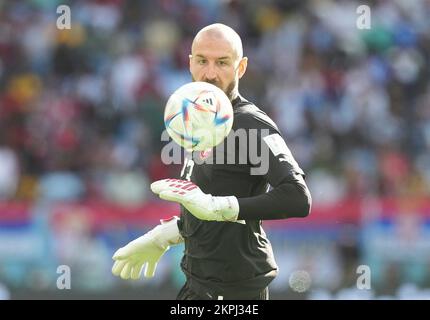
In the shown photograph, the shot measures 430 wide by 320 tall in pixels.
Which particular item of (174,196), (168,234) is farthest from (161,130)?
(174,196)

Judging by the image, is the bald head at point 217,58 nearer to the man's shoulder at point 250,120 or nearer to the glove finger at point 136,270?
the man's shoulder at point 250,120

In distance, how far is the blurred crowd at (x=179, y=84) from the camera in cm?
1201

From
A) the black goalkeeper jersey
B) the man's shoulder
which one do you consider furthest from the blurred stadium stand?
the man's shoulder

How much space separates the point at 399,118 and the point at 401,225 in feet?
8.26

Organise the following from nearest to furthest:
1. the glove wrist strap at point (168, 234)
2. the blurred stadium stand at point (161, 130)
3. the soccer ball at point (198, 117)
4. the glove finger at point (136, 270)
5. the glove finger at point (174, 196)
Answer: the glove finger at point (174, 196)
the soccer ball at point (198, 117)
the glove wrist strap at point (168, 234)
the glove finger at point (136, 270)
the blurred stadium stand at point (161, 130)

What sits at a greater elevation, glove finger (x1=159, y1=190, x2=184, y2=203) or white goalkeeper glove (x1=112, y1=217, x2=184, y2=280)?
glove finger (x1=159, y1=190, x2=184, y2=203)

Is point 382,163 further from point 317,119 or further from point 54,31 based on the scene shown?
point 54,31

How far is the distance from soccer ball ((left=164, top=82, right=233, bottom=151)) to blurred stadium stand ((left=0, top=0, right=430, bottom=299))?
5.58m

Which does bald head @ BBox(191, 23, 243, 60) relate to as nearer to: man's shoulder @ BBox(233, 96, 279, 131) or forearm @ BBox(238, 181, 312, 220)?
man's shoulder @ BBox(233, 96, 279, 131)

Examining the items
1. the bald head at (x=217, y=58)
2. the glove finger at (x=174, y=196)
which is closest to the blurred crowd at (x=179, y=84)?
the bald head at (x=217, y=58)

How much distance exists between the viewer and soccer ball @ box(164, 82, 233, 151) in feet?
15.2

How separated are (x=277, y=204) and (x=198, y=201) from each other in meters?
0.42

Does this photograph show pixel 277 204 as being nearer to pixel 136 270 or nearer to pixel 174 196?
pixel 174 196

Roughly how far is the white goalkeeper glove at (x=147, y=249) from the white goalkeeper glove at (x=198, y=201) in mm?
961
